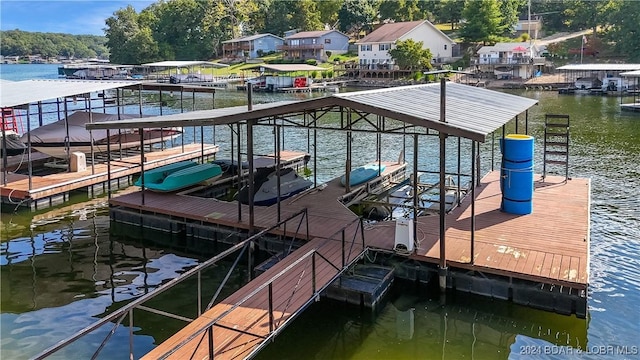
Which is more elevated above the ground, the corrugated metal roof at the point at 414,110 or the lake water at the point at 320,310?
the corrugated metal roof at the point at 414,110

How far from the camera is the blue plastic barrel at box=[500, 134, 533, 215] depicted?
13.6 metres

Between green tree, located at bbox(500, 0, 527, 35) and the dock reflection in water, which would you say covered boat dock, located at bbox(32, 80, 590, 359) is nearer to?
the dock reflection in water

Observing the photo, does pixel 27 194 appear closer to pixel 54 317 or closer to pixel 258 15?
pixel 54 317

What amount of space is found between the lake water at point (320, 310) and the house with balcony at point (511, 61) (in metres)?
57.6

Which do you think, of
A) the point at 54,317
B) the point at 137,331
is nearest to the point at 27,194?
the point at 54,317

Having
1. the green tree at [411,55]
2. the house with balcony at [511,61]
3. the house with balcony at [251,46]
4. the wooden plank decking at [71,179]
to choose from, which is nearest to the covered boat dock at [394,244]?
the wooden plank decking at [71,179]

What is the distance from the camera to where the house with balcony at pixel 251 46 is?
324ft

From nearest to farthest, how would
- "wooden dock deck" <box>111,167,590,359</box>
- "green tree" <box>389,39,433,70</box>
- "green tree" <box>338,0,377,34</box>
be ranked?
A: "wooden dock deck" <box>111,167,590,359</box> < "green tree" <box>389,39,433,70</box> < "green tree" <box>338,0,377,34</box>

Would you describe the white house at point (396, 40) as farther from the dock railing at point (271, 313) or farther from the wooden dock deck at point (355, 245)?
the dock railing at point (271, 313)

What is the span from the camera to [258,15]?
11288cm

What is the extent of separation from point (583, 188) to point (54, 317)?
46.1 feet

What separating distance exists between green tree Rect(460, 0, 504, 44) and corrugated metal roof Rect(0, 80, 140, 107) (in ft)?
218

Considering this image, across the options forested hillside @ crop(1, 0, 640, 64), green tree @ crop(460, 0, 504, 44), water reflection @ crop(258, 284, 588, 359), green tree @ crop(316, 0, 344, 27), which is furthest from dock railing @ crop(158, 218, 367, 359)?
green tree @ crop(316, 0, 344, 27)

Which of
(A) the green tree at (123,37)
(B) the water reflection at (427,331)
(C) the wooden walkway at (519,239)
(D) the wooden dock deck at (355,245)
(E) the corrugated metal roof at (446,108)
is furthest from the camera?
(A) the green tree at (123,37)
